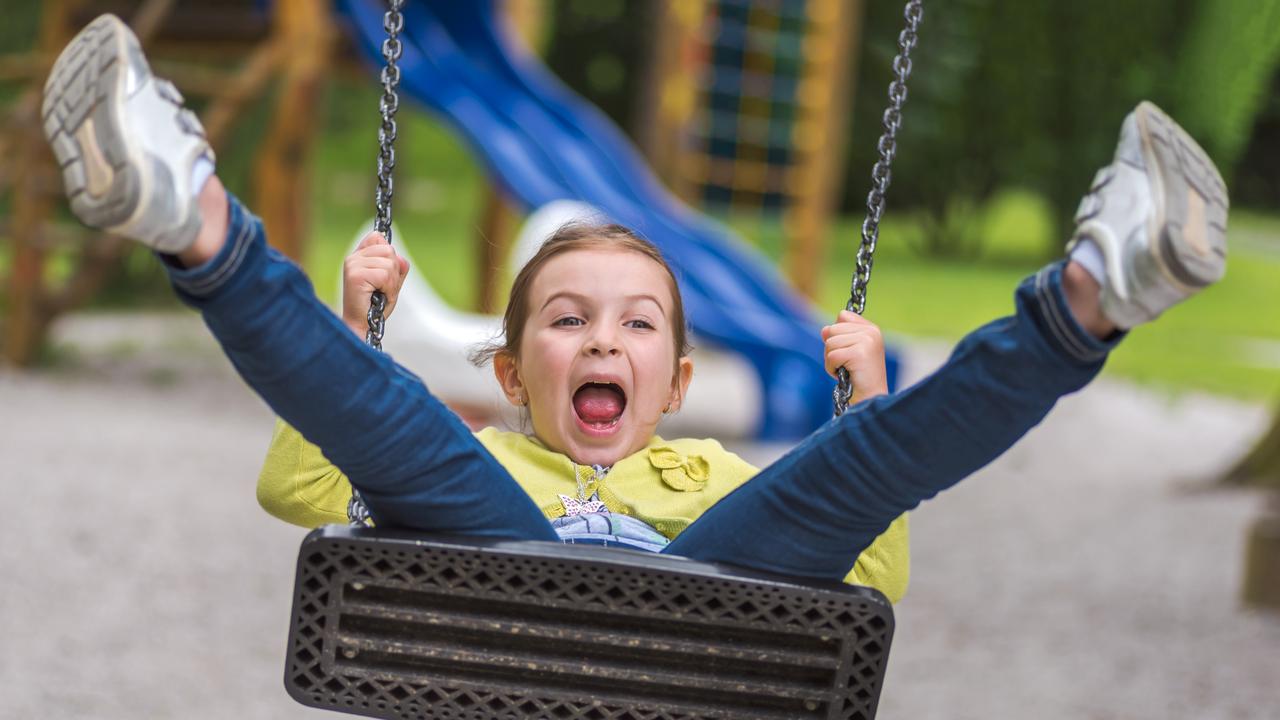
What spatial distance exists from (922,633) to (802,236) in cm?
513

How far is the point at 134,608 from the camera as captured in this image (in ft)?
13.0

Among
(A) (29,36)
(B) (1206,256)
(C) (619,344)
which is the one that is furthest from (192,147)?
(A) (29,36)

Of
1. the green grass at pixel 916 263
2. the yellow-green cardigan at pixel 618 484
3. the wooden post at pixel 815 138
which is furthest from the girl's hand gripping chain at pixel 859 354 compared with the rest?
the wooden post at pixel 815 138

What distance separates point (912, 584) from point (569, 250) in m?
2.92

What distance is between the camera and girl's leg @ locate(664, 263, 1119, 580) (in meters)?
1.37

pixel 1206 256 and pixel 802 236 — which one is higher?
pixel 802 236

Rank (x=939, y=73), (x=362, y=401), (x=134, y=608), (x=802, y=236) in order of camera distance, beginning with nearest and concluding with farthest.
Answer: (x=362, y=401) → (x=134, y=608) → (x=802, y=236) → (x=939, y=73)

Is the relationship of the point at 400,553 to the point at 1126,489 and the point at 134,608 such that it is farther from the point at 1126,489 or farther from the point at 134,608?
the point at 1126,489

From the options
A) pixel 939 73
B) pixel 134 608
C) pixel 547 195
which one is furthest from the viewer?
pixel 939 73

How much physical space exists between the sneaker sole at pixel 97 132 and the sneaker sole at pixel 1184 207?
846 mm

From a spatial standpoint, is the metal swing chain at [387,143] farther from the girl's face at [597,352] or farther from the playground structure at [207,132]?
the playground structure at [207,132]

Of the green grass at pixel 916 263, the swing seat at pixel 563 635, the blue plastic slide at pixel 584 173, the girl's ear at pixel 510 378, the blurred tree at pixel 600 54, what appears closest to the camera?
the swing seat at pixel 563 635

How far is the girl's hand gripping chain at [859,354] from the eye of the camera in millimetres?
1805

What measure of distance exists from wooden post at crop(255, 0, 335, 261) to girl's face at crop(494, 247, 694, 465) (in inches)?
207
